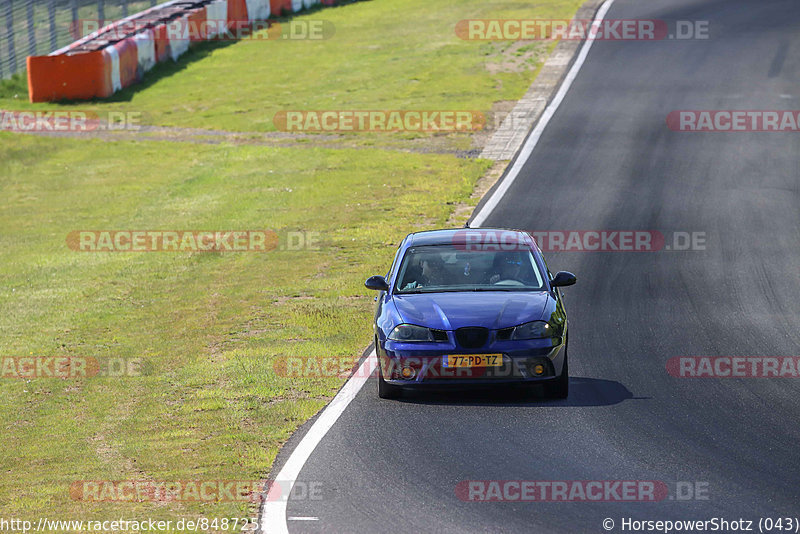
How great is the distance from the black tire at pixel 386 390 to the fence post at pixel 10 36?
89.9 feet

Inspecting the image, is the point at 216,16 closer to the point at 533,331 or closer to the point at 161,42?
the point at 161,42

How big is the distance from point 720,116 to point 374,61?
→ 1279 centimetres

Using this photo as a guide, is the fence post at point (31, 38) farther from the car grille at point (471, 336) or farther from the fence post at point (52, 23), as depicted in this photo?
the car grille at point (471, 336)

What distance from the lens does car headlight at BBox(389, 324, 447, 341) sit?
34.8 ft

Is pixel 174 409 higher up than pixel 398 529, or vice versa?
pixel 398 529

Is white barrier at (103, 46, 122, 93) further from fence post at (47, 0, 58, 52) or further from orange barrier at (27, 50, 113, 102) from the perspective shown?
fence post at (47, 0, 58, 52)

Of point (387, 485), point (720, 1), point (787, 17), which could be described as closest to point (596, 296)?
point (387, 485)

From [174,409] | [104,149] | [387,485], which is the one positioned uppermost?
[387,485]

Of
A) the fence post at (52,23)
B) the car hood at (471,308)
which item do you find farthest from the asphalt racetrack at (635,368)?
the fence post at (52,23)

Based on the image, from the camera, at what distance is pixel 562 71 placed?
32312 millimetres

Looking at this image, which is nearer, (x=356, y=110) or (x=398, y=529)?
(x=398, y=529)

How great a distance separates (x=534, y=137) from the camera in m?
26.3

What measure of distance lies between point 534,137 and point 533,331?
16.3 metres

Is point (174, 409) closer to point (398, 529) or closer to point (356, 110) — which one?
point (398, 529)
